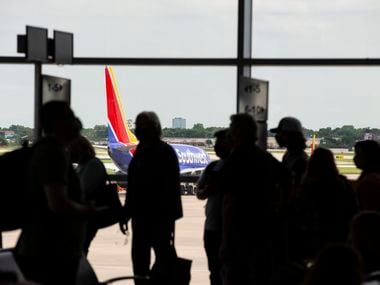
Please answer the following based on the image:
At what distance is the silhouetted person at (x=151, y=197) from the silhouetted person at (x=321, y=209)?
1.27m

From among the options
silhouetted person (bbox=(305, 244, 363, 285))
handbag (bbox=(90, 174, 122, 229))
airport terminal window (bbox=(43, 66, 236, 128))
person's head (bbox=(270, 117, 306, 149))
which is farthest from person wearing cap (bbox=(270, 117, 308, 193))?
silhouetted person (bbox=(305, 244, 363, 285))

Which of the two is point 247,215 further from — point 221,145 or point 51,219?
point 221,145

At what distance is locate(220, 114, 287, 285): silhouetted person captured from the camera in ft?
15.0

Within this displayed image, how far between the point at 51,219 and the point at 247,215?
109 centimetres

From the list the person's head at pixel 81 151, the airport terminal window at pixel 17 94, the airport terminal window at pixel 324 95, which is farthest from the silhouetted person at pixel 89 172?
the airport terminal window at pixel 324 95

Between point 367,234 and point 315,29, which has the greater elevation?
point 315,29

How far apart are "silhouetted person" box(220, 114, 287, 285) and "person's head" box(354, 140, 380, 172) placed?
90 cm

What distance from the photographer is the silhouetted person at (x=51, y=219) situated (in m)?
3.91

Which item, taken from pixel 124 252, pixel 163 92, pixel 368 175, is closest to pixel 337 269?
pixel 368 175

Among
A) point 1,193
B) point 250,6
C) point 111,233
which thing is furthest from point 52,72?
point 111,233

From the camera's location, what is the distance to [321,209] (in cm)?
485

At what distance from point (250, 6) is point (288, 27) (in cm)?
38

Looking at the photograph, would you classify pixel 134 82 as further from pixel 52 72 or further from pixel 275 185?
pixel 275 185

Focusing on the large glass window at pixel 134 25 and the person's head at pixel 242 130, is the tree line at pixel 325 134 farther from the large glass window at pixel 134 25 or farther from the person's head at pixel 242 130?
the person's head at pixel 242 130
